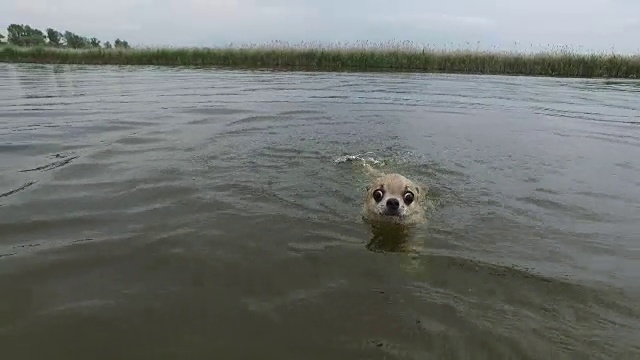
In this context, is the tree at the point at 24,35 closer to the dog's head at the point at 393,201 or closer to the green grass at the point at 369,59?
the green grass at the point at 369,59

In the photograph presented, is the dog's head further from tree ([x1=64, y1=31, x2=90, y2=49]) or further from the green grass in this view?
tree ([x1=64, y1=31, x2=90, y2=49])

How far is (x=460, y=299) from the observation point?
15.5ft

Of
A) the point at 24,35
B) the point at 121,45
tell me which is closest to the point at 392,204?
the point at 121,45

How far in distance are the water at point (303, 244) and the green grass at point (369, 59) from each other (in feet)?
72.5

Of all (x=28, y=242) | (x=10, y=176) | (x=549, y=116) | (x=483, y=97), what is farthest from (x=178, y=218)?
(x=483, y=97)

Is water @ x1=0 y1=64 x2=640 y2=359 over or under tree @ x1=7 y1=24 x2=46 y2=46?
under

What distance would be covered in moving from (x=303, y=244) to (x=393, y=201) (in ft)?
5.24

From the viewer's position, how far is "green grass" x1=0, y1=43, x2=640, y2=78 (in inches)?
1300

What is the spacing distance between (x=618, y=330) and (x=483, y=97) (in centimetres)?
1700

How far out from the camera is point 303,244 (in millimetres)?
5891

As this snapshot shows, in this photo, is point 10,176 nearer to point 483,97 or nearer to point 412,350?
point 412,350

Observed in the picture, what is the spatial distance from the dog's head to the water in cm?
31

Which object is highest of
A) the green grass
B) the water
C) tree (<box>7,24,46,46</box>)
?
tree (<box>7,24,46,46</box>)

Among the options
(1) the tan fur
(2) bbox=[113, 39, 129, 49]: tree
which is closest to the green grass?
(2) bbox=[113, 39, 129, 49]: tree
